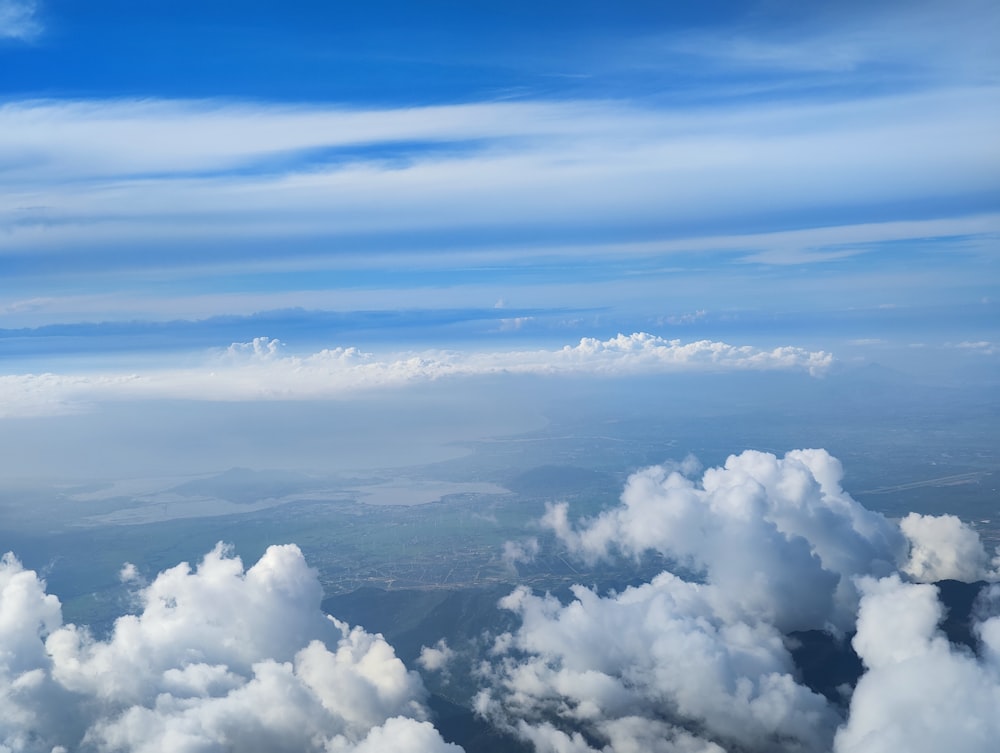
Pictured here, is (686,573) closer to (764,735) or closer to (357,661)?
(764,735)

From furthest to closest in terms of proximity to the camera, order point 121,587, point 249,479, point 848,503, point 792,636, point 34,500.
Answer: point 249,479 → point 34,500 → point 121,587 → point 848,503 → point 792,636

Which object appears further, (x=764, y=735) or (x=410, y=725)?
(x=764, y=735)

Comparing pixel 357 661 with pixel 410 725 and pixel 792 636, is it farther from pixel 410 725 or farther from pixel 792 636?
pixel 792 636

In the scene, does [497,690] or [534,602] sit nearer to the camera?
[497,690]

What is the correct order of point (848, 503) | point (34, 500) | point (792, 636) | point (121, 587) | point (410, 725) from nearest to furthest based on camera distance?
point (410, 725), point (792, 636), point (848, 503), point (121, 587), point (34, 500)

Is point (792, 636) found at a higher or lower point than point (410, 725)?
lower

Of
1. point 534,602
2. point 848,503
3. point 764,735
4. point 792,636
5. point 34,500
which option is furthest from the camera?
point 34,500

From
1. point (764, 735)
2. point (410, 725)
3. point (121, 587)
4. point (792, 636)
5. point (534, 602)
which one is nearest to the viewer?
point (410, 725)

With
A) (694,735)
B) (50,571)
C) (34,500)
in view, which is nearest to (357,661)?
(694,735)

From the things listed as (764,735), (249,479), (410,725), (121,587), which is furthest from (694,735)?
(249,479)
